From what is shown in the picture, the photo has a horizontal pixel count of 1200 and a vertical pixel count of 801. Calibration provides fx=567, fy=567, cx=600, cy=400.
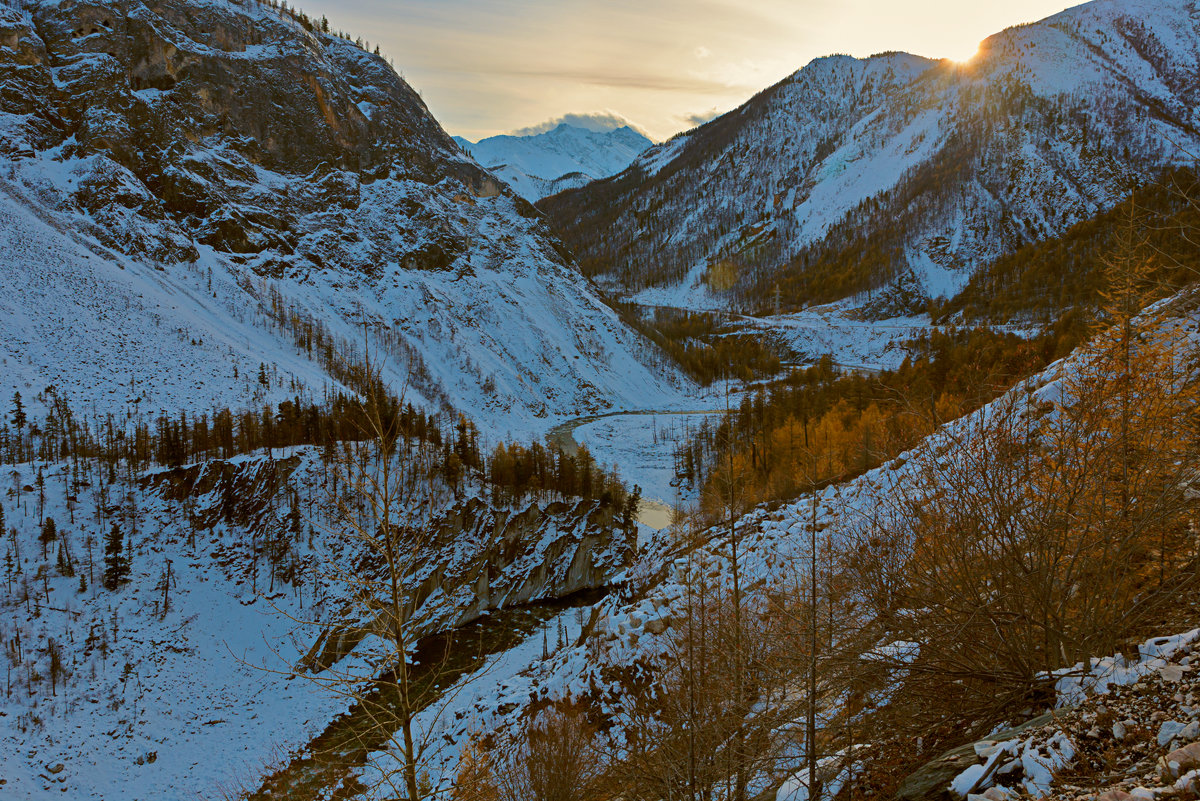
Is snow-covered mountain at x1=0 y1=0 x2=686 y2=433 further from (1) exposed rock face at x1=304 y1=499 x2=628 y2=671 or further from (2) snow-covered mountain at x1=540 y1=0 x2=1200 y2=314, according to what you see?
(2) snow-covered mountain at x1=540 y1=0 x2=1200 y2=314

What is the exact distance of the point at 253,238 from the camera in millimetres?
81938

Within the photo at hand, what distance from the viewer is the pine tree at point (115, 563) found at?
100ft

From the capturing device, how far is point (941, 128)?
→ 18188 centimetres

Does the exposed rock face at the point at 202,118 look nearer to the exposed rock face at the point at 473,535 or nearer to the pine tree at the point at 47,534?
the exposed rock face at the point at 473,535

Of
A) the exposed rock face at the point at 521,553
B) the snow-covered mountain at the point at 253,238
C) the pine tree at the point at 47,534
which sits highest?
the snow-covered mountain at the point at 253,238

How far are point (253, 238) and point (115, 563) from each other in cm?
6499

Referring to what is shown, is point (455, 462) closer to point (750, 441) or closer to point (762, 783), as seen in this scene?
point (750, 441)

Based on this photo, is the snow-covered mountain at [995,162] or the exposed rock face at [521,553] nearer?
the exposed rock face at [521,553]

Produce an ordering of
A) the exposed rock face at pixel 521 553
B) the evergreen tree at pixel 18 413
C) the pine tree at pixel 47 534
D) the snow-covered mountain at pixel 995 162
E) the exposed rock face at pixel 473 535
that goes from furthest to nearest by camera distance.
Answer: the snow-covered mountain at pixel 995 162
the evergreen tree at pixel 18 413
the exposed rock face at pixel 521 553
the exposed rock face at pixel 473 535
the pine tree at pixel 47 534

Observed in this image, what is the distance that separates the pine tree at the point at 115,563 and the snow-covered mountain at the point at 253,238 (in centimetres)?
2134

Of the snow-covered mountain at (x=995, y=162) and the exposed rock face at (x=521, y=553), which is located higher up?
the snow-covered mountain at (x=995, y=162)

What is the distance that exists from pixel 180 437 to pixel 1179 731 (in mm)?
55616

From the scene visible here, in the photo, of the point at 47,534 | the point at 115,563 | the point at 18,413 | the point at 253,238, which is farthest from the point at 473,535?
the point at 253,238

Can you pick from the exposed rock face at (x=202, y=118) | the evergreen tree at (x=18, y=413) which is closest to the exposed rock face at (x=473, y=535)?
the evergreen tree at (x=18, y=413)
